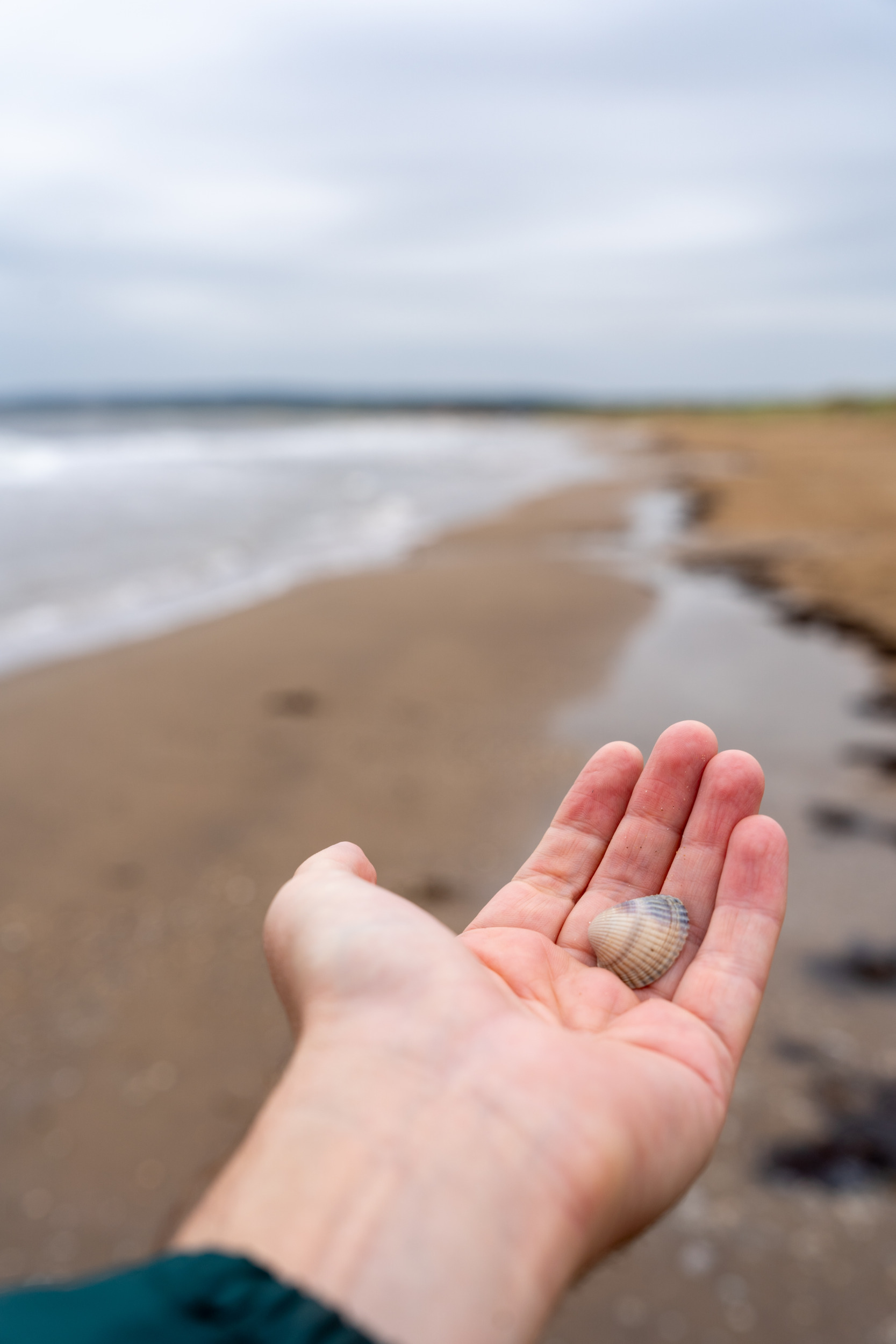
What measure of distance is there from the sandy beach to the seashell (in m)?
1.16

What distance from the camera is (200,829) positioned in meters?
5.22

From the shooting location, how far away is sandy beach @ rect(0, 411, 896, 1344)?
9.41 feet

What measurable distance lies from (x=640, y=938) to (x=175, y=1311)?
145 cm

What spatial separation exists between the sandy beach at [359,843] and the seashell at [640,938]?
3.81ft

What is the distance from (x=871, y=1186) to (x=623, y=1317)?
96 cm

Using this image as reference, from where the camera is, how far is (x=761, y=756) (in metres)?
6.04

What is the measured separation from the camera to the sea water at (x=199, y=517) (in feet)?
35.2

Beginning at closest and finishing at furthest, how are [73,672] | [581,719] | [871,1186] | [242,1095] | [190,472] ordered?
[871,1186] < [242,1095] < [581,719] < [73,672] < [190,472]

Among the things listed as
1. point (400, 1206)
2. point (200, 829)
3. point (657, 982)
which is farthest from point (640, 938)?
point (200, 829)

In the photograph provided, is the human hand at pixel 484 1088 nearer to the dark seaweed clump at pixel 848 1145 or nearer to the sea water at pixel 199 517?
the dark seaweed clump at pixel 848 1145

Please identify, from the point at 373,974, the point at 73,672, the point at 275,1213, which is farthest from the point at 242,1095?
the point at 73,672

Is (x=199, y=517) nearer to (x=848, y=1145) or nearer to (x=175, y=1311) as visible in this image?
(x=848, y=1145)

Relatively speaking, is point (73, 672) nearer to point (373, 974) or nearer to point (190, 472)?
point (373, 974)

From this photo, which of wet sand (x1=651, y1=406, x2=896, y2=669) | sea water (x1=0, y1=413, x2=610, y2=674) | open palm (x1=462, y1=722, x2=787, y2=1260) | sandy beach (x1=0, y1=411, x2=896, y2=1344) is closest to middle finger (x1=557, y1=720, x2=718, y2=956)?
open palm (x1=462, y1=722, x2=787, y2=1260)
